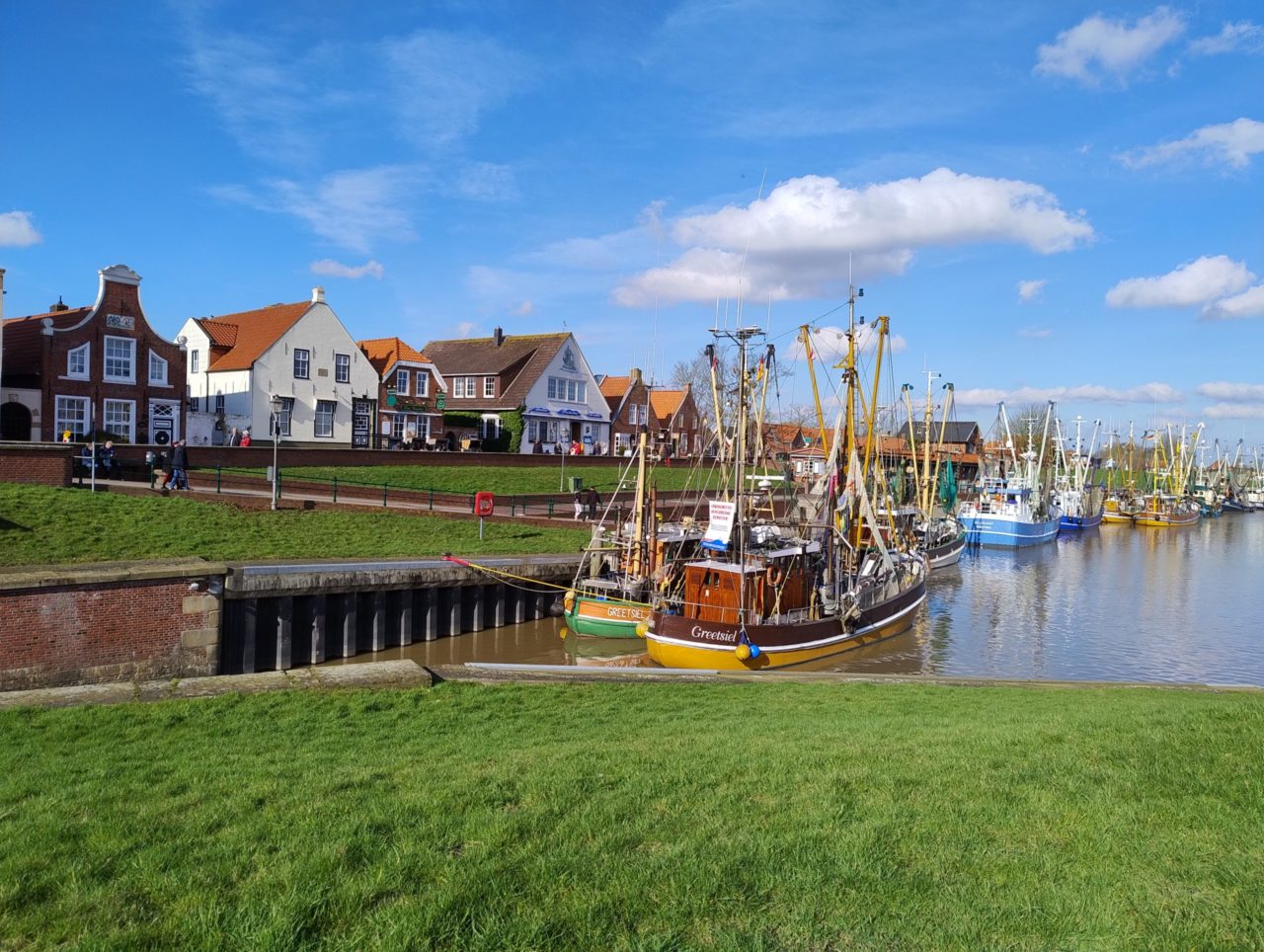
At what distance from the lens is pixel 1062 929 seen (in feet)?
16.6

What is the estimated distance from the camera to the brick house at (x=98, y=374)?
39.3 m

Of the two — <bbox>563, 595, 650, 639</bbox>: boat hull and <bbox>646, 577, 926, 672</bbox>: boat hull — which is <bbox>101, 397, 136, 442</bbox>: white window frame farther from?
<bbox>646, 577, 926, 672</bbox>: boat hull

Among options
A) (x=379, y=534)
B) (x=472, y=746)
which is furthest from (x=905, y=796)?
(x=379, y=534)

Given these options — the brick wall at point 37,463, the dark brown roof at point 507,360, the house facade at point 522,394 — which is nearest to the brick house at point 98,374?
the brick wall at point 37,463

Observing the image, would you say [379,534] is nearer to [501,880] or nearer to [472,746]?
[472,746]

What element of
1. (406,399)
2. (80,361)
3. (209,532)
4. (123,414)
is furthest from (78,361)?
(209,532)

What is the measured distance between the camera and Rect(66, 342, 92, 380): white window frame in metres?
40.2

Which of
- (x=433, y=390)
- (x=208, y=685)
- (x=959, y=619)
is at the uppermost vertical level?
(x=433, y=390)

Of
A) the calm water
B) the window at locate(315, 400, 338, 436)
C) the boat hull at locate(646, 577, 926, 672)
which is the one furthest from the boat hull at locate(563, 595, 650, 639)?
the window at locate(315, 400, 338, 436)

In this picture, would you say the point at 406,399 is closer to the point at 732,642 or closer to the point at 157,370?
the point at 157,370

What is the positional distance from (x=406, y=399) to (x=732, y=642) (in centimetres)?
4131

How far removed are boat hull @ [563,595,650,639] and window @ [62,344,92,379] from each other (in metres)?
29.4

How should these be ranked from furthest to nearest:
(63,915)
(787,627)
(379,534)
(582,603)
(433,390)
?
(433,390), (379,534), (582,603), (787,627), (63,915)

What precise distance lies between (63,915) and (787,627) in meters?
18.7
